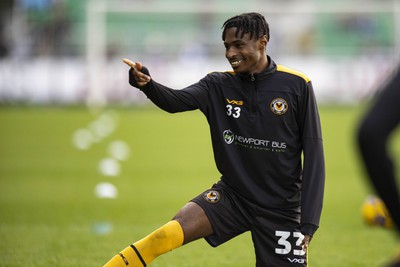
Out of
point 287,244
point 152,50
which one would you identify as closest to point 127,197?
point 287,244

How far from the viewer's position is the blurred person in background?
9.91 feet

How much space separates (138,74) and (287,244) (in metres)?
1.46

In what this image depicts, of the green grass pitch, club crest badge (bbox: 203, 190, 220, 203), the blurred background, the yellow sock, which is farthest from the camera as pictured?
the blurred background

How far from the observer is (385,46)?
102 ft

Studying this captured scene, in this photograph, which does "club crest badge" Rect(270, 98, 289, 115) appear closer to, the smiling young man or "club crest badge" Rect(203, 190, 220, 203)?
the smiling young man

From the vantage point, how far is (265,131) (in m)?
5.20

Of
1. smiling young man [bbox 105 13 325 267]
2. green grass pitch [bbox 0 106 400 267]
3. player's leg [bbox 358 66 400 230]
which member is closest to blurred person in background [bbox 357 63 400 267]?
player's leg [bbox 358 66 400 230]

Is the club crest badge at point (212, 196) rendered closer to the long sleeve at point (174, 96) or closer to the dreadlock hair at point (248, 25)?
the long sleeve at point (174, 96)

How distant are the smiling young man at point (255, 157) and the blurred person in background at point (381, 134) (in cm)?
192

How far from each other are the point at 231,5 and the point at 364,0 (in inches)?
256

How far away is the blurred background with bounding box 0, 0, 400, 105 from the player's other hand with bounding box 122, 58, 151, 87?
909 inches

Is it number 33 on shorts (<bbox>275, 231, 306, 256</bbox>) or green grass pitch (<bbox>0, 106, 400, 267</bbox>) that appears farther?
green grass pitch (<bbox>0, 106, 400, 267</bbox>)

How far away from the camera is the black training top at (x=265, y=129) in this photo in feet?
16.9

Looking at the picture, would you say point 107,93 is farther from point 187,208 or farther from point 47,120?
point 187,208
